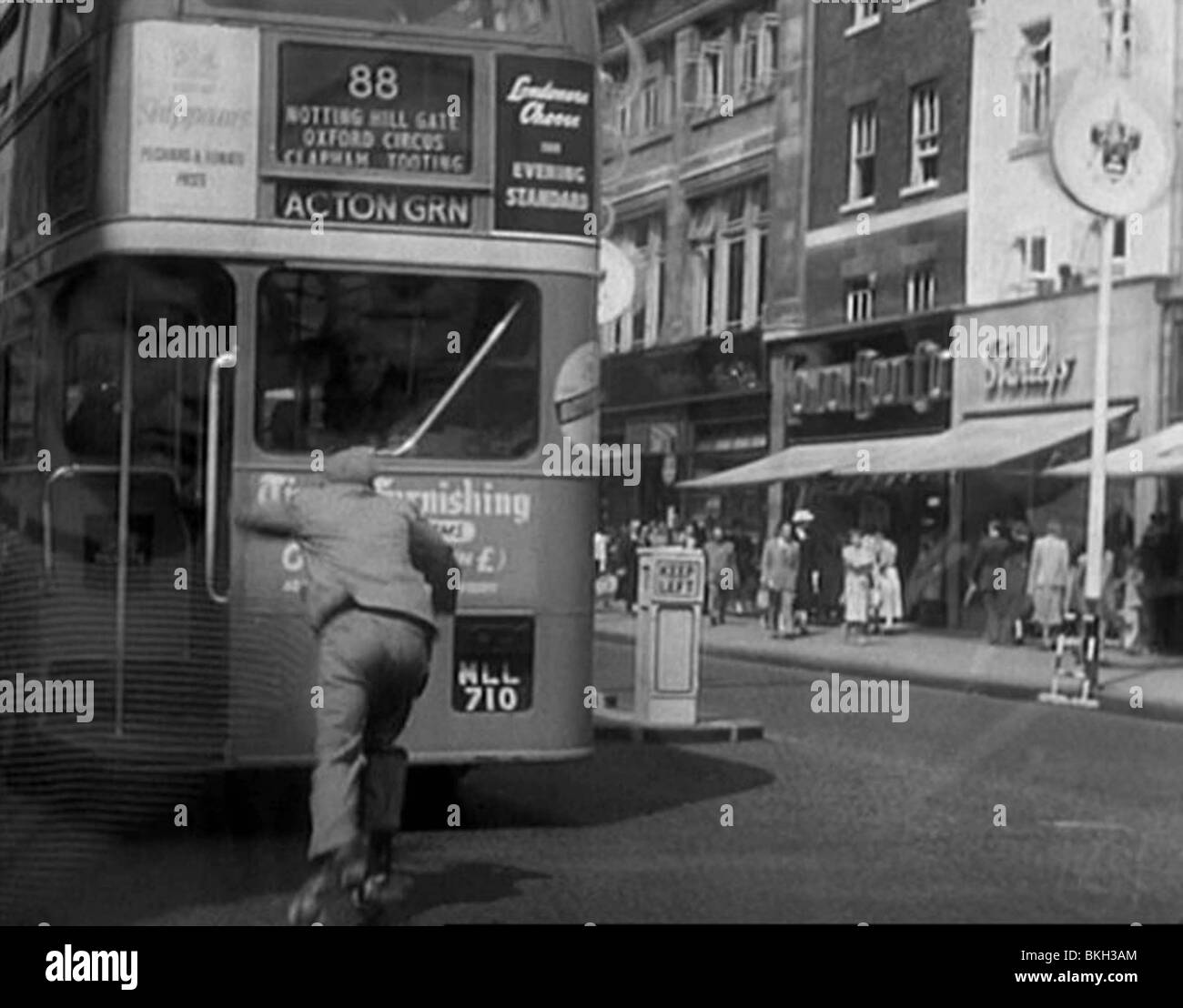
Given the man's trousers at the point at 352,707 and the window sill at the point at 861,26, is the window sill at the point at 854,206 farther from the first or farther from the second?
the man's trousers at the point at 352,707

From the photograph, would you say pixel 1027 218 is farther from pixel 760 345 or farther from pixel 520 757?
pixel 520 757

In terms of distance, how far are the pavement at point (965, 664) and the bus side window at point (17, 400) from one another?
46.5 inches

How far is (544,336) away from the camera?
4.18 metres

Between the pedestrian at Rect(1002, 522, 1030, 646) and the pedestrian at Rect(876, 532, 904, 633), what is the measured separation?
170 millimetres

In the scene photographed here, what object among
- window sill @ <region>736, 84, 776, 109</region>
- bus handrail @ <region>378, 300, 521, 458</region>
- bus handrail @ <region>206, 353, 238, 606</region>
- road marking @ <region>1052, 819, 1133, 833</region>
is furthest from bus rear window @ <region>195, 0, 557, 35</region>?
road marking @ <region>1052, 819, 1133, 833</region>

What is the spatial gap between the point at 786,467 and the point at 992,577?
1.19 ft

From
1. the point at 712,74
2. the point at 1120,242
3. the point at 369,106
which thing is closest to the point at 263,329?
the point at 369,106

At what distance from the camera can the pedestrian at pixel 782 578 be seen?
386cm

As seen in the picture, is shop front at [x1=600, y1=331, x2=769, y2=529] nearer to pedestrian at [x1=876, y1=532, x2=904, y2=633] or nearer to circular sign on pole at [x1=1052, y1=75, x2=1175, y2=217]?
pedestrian at [x1=876, y1=532, x2=904, y2=633]

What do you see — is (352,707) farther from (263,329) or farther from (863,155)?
(863,155)

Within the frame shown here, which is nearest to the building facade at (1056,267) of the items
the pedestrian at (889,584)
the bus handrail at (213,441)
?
the pedestrian at (889,584)

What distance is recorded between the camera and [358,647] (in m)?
3.83
